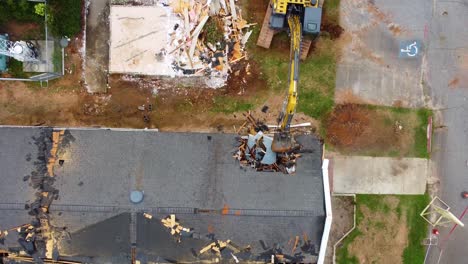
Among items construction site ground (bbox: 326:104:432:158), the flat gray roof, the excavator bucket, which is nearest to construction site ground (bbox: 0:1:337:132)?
construction site ground (bbox: 326:104:432:158)

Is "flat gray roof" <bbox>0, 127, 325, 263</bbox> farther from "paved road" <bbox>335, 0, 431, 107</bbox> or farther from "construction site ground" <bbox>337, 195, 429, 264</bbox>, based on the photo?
"paved road" <bbox>335, 0, 431, 107</bbox>

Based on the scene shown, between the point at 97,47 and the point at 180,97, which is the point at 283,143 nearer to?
the point at 180,97

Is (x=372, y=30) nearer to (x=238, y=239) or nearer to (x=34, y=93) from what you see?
(x=238, y=239)

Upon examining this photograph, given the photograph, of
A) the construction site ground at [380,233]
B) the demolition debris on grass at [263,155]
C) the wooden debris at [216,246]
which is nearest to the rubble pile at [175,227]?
the wooden debris at [216,246]

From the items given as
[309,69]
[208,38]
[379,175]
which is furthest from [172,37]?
[379,175]

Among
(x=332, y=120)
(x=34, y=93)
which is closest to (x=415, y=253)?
(x=332, y=120)

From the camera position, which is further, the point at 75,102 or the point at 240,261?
the point at 75,102
